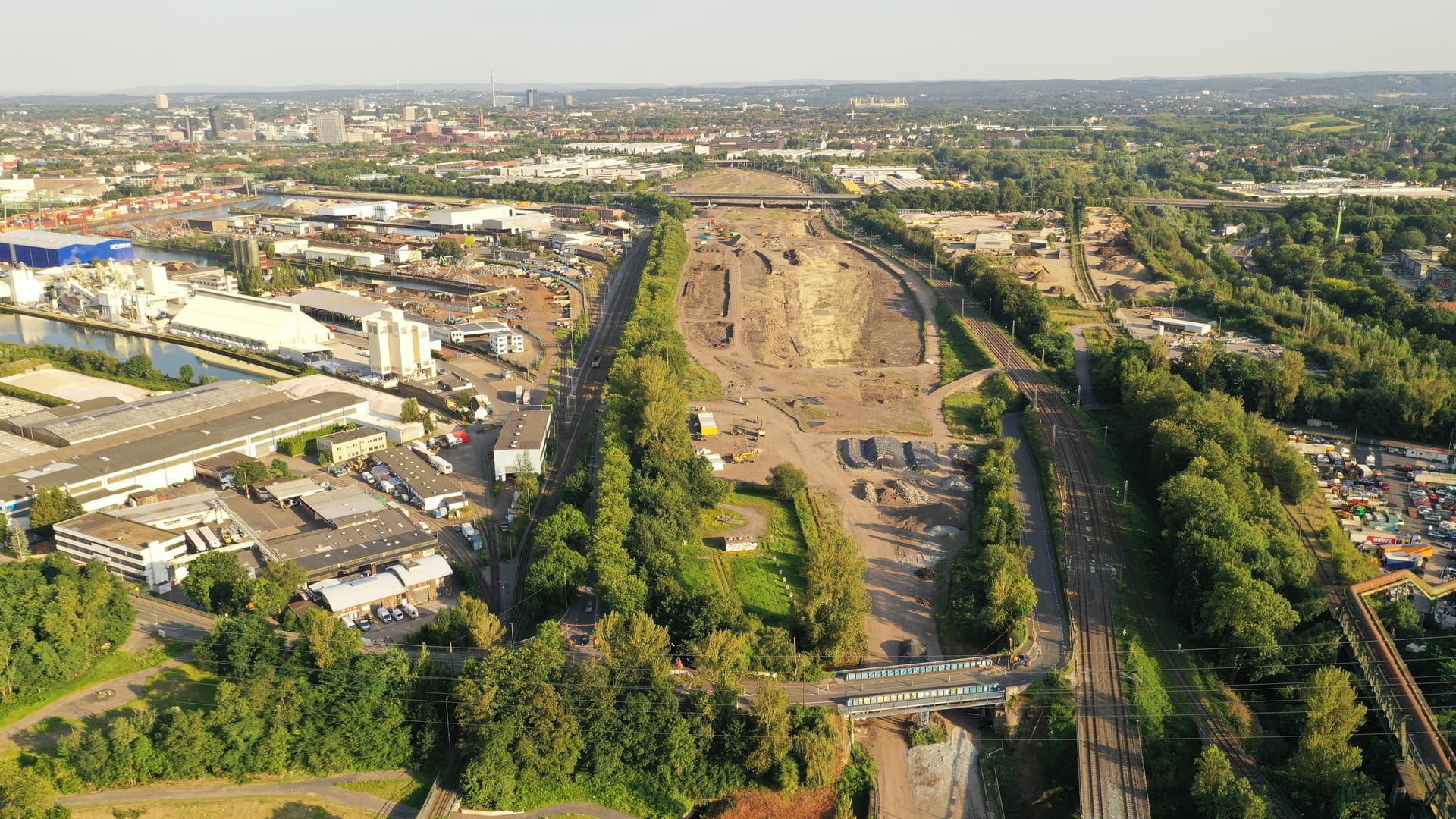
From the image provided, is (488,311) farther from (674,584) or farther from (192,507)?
(674,584)

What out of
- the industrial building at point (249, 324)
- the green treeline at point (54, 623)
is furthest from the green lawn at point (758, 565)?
the industrial building at point (249, 324)

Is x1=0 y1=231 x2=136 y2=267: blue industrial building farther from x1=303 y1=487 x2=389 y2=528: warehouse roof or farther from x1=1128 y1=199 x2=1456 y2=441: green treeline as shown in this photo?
x1=1128 y1=199 x2=1456 y2=441: green treeline

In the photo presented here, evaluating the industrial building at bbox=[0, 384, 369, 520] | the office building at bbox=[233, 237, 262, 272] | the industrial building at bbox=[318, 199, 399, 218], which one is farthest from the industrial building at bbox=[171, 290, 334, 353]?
the industrial building at bbox=[318, 199, 399, 218]

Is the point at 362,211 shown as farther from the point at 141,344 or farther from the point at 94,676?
the point at 94,676

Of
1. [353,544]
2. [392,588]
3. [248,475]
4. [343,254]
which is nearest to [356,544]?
[353,544]

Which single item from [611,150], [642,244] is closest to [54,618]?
[642,244]

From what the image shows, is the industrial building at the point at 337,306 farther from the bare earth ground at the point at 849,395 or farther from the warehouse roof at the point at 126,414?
the bare earth ground at the point at 849,395
